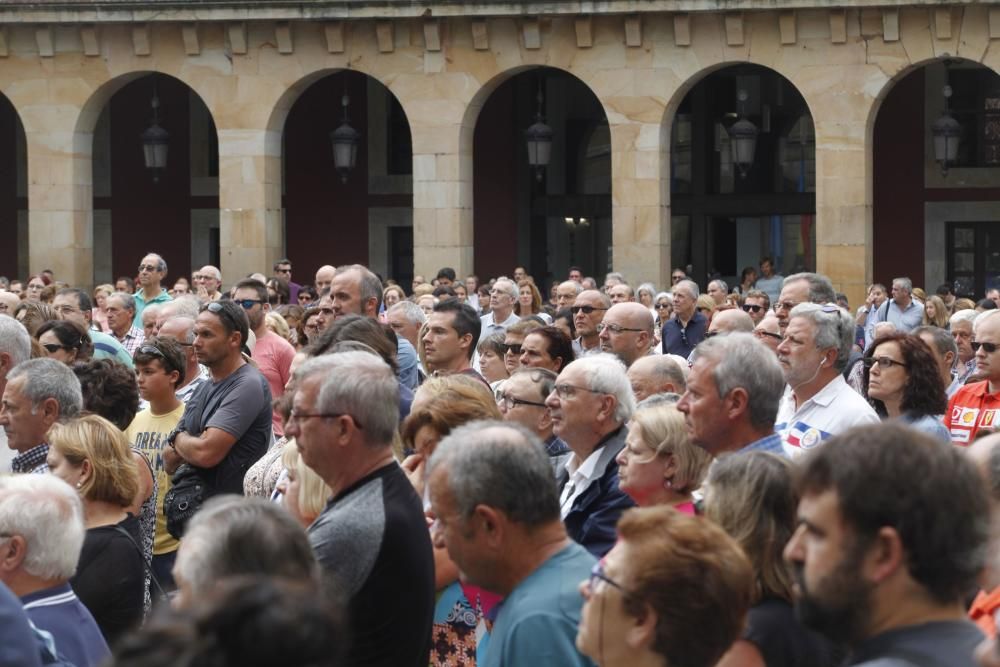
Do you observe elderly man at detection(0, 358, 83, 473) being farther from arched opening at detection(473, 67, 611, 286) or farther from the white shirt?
arched opening at detection(473, 67, 611, 286)

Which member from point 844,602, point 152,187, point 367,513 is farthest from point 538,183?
point 844,602

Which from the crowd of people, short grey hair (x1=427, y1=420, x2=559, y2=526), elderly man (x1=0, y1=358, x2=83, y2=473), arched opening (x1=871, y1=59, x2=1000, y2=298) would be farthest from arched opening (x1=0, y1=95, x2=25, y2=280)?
short grey hair (x1=427, y1=420, x2=559, y2=526)

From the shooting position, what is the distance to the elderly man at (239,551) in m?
3.73

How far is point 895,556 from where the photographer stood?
3252 mm

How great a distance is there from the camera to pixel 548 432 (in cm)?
744

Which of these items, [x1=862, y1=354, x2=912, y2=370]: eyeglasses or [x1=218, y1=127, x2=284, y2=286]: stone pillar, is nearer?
[x1=862, y1=354, x2=912, y2=370]: eyeglasses

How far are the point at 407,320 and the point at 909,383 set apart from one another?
14.5ft

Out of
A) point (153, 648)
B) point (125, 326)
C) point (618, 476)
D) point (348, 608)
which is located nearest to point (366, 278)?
point (125, 326)

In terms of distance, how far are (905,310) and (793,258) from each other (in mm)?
8495

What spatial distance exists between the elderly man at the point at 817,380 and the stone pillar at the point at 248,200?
1747 centimetres

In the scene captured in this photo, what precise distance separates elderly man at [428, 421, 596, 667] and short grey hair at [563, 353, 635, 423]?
6.50 ft

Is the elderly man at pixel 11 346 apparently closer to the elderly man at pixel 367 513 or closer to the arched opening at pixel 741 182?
the elderly man at pixel 367 513

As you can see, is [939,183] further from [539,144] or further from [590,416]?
[590,416]

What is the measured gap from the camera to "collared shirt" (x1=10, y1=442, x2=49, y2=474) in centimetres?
724
